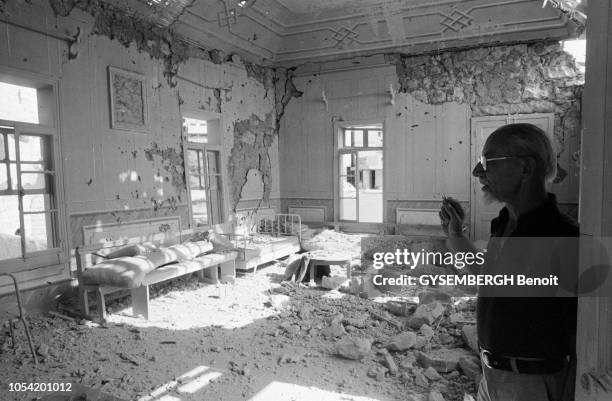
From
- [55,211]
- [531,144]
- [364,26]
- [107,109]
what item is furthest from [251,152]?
[531,144]

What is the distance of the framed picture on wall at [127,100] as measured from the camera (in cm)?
574

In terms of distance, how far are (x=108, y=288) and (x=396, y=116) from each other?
6.62 m

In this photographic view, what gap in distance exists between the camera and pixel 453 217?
1749 millimetres

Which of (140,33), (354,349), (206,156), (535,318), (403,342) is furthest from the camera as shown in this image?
(206,156)

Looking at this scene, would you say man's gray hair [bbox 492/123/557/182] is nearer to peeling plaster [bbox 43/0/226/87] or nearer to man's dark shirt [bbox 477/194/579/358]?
man's dark shirt [bbox 477/194/579/358]

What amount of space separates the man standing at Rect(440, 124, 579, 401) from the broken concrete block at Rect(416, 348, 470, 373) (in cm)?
198

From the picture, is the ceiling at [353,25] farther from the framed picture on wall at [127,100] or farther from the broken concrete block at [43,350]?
the broken concrete block at [43,350]

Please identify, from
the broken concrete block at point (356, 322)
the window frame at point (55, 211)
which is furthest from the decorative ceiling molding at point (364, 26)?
the broken concrete block at point (356, 322)

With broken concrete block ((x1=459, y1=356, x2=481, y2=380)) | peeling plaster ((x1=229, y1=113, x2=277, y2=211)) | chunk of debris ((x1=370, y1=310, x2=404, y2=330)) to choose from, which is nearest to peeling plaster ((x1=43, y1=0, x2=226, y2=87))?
peeling plaster ((x1=229, y1=113, x2=277, y2=211))

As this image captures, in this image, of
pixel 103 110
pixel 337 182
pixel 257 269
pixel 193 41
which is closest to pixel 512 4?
pixel 337 182

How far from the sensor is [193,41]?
720 centimetres

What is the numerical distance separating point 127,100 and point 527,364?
6144 mm

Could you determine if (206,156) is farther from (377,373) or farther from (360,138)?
(360,138)

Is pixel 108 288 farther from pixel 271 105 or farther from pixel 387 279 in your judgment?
pixel 271 105
